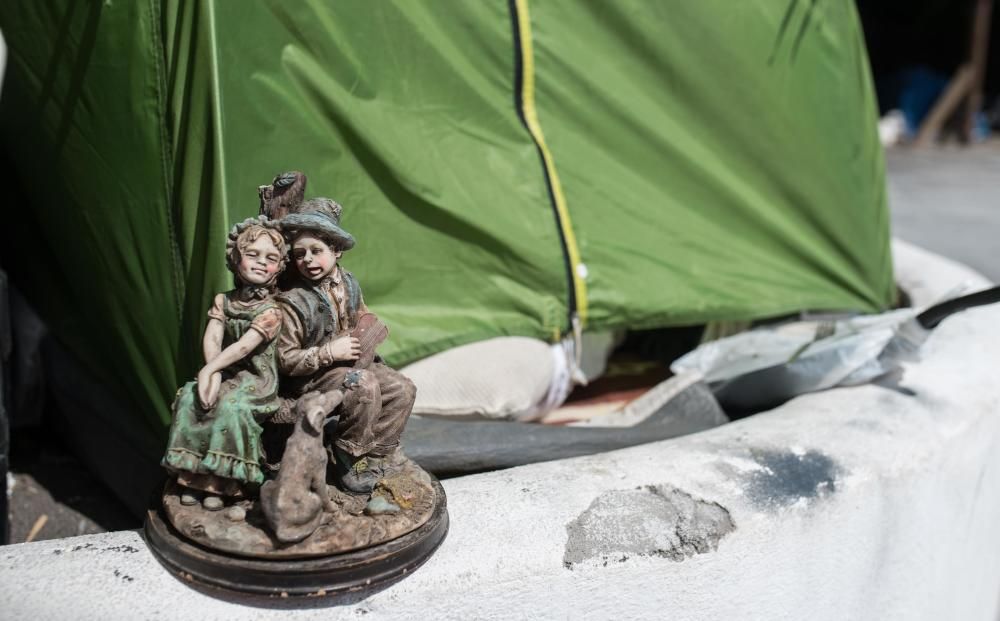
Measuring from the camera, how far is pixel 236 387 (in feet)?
3.61

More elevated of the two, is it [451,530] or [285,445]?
[285,445]

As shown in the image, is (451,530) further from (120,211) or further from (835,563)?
(120,211)

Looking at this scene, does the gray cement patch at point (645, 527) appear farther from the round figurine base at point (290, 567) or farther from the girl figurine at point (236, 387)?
the girl figurine at point (236, 387)

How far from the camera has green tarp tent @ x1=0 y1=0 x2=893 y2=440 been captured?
1.48 m

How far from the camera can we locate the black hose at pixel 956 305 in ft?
5.59

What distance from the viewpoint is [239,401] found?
3.57 feet

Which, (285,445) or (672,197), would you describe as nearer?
(285,445)

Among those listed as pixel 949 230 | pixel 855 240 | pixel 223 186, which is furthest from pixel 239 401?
pixel 949 230

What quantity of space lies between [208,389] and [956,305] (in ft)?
4.43

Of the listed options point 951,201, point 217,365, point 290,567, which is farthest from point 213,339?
point 951,201

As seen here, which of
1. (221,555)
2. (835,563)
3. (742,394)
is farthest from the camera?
(742,394)

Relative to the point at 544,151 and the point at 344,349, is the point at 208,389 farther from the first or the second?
the point at 544,151

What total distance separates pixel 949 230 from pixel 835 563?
4.04 m

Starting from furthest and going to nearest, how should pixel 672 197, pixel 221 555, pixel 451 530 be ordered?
1. pixel 672 197
2. pixel 451 530
3. pixel 221 555
